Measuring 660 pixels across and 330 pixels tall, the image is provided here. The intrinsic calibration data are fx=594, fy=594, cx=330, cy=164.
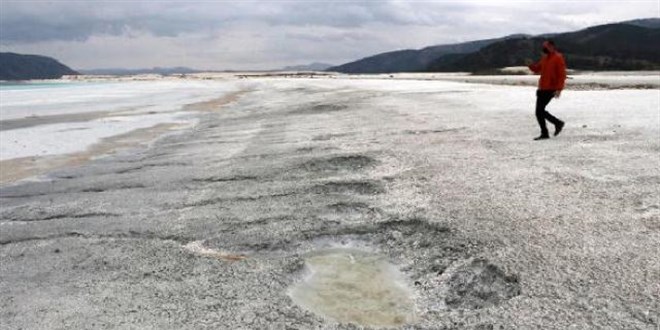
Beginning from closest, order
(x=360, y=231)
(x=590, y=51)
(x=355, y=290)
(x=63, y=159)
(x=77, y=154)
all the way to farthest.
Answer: (x=355, y=290)
(x=360, y=231)
(x=63, y=159)
(x=77, y=154)
(x=590, y=51)

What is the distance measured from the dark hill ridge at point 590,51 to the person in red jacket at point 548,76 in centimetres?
10881

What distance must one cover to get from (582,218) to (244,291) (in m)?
3.82

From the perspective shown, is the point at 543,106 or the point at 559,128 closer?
the point at 543,106

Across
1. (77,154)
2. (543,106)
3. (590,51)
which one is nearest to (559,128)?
(543,106)

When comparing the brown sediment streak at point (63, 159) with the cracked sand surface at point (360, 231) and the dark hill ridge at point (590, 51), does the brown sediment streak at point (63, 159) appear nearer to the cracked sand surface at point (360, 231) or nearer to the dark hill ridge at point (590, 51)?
the cracked sand surface at point (360, 231)

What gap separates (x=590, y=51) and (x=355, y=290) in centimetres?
15253

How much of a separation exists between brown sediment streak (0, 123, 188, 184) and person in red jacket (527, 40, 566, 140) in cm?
1133

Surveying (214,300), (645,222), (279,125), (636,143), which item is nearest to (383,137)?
(636,143)

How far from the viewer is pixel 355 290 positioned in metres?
5.70

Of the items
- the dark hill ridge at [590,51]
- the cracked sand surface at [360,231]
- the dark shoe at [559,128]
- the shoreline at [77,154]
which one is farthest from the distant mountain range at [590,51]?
the cracked sand surface at [360,231]

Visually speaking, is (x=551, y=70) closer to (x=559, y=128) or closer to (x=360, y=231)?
(x=559, y=128)

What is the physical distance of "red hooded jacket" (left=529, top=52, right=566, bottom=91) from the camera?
12.4 metres

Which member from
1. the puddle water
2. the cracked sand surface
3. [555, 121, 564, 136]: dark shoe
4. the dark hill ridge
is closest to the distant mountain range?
the dark hill ridge

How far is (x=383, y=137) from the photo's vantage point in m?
14.1
